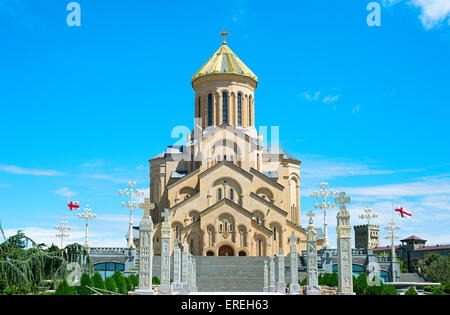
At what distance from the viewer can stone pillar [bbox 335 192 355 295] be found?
45.3 feet

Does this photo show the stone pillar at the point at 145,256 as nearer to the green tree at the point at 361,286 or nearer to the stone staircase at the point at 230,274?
the green tree at the point at 361,286

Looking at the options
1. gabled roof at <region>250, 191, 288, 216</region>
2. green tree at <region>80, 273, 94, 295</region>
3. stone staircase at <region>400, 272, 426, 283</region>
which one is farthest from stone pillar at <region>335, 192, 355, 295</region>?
gabled roof at <region>250, 191, 288, 216</region>

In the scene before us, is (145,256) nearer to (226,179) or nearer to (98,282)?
(98,282)

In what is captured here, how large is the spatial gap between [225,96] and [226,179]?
31.9 feet

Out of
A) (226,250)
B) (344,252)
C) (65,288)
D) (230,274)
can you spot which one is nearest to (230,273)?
(230,274)

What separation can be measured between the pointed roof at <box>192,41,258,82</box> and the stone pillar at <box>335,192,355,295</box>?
36.8 m

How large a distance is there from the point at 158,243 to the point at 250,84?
61.5ft

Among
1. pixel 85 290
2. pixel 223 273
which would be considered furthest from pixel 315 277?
pixel 223 273

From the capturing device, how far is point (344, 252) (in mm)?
13977

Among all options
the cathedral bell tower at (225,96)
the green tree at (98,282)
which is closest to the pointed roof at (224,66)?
the cathedral bell tower at (225,96)

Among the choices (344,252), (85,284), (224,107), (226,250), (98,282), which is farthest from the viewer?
(224,107)

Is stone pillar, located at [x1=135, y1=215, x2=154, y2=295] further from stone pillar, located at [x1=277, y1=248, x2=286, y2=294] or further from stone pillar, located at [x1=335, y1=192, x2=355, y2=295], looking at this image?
stone pillar, located at [x1=277, y1=248, x2=286, y2=294]

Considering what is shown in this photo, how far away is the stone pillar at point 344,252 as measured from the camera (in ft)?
45.3
